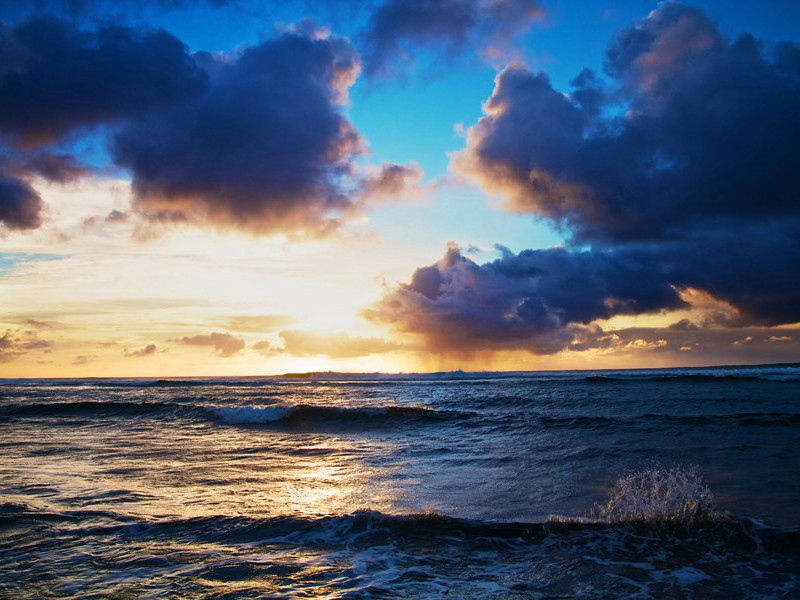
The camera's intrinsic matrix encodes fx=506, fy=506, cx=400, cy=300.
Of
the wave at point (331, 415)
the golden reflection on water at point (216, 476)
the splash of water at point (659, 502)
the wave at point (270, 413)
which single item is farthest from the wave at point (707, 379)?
the splash of water at point (659, 502)

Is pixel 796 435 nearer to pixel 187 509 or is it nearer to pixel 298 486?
pixel 298 486

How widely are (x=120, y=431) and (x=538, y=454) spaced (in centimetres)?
1698

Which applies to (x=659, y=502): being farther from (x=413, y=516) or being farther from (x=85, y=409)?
(x=85, y=409)

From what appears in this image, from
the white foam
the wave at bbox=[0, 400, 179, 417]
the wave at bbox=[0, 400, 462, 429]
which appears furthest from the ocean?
the wave at bbox=[0, 400, 179, 417]

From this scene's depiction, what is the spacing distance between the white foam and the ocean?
790 centimetres

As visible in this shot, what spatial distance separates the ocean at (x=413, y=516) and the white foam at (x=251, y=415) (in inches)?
311

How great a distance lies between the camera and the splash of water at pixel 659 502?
814 cm

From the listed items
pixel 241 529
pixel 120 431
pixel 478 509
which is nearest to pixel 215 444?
pixel 120 431

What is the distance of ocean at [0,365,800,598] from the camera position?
5.98 metres

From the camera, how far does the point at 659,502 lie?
28.8 ft

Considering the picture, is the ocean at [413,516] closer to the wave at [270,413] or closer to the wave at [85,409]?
the wave at [270,413]

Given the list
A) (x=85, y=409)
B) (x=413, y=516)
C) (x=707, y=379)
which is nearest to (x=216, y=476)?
(x=413, y=516)

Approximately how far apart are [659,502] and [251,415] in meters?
22.2

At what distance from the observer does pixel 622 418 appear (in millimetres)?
20750
